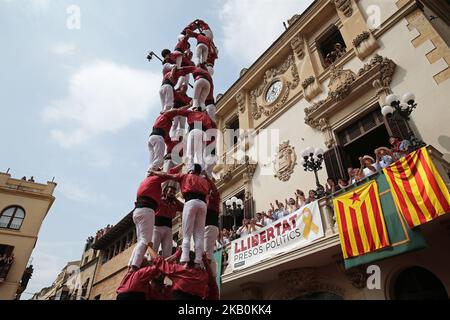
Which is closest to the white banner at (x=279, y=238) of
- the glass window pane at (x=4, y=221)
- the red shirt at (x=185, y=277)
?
the red shirt at (x=185, y=277)

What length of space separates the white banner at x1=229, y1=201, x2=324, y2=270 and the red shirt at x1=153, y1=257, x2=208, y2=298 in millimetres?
4562

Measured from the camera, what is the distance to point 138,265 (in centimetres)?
319

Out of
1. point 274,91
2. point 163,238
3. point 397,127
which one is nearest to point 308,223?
point 397,127

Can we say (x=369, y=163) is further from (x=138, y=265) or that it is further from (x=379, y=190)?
(x=138, y=265)

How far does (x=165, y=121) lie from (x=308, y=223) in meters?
4.59

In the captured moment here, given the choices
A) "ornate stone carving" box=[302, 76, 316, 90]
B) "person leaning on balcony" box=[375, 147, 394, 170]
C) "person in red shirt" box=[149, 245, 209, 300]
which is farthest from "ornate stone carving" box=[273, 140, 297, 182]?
"person in red shirt" box=[149, 245, 209, 300]

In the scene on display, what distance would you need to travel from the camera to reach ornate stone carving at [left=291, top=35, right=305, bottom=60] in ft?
41.0

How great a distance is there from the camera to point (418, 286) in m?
6.35

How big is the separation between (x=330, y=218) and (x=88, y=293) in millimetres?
25987

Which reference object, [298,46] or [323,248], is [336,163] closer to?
[323,248]

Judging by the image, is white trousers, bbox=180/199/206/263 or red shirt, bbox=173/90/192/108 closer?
white trousers, bbox=180/199/206/263

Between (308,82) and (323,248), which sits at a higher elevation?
(308,82)

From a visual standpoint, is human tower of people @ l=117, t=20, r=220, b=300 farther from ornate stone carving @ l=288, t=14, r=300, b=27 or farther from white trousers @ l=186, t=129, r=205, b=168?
ornate stone carving @ l=288, t=14, r=300, b=27
